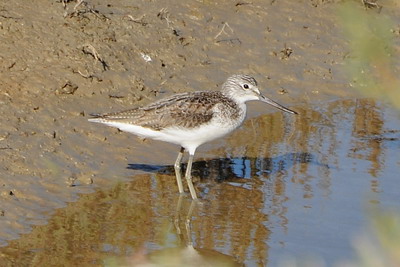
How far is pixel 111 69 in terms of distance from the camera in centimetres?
998

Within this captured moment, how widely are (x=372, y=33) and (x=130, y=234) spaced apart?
444cm

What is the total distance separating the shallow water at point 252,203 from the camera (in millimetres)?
6762

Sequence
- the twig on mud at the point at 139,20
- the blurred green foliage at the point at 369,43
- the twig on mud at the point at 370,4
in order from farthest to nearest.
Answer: the twig on mud at the point at 370,4 → the twig on mud at the point at 139,20 → the blurred green foliage at the point at 369,43

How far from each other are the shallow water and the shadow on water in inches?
0.4

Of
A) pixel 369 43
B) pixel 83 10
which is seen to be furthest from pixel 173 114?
pixel 369 43

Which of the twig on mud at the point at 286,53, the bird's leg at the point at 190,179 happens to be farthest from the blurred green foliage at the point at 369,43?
the twig on mud at the point at 286,53

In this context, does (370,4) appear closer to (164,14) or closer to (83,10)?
(164,14)

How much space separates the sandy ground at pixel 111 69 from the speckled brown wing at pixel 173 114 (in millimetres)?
565

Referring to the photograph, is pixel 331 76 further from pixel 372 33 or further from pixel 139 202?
pixel 372 33

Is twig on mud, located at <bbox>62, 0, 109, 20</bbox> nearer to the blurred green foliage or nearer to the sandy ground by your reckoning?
the sandy ground

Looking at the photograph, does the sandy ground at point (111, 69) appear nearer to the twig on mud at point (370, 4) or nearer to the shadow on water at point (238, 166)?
the shadow on water at point (238, 166)

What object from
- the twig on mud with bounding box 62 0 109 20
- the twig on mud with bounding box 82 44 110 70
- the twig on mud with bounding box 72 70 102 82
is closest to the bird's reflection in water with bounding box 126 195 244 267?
the twig on mud with bounding box 72 70 102 82

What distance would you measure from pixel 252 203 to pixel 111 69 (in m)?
2.82

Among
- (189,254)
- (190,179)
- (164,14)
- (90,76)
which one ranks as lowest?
(189,254)
